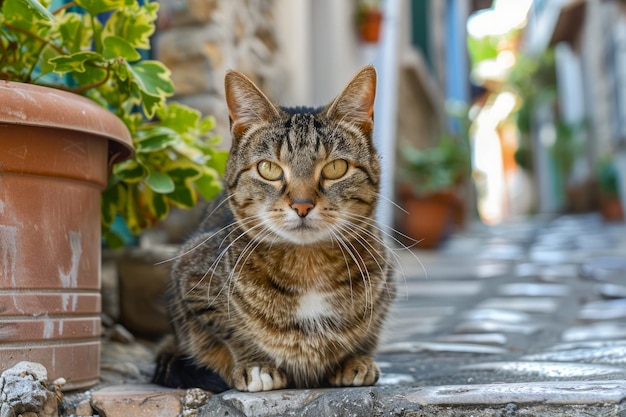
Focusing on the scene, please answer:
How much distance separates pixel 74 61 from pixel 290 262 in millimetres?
739

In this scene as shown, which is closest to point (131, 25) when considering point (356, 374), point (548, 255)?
point (356, 374)

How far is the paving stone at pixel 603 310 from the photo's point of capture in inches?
116

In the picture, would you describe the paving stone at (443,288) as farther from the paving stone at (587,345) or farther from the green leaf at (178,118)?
the green leaf at (178,118)

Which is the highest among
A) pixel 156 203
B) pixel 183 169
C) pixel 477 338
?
pixel 183 169

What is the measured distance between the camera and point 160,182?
6.64 feet

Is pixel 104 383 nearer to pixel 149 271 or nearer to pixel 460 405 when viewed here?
pixel 149 271

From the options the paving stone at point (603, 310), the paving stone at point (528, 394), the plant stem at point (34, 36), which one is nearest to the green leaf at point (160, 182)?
the plant stem at point (34, 36)

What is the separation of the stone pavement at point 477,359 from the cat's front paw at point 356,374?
78mm

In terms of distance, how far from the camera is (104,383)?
1.85 m

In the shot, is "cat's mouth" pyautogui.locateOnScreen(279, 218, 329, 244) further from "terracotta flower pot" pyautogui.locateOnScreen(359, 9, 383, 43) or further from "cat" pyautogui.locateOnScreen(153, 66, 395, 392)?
"terracotta flower pot" pyautogui.locateOnScreen(359, 9, 383, 43)

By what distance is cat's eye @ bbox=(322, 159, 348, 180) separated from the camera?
1.74 m

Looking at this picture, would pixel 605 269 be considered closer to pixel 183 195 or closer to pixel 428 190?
pixel 428 190

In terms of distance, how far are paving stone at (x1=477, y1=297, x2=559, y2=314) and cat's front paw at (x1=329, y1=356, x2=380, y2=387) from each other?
1769 mm

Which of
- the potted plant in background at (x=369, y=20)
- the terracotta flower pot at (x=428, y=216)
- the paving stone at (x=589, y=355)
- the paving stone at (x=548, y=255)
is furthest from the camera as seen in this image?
the terracotta flower pot at (x=428, y=216)
